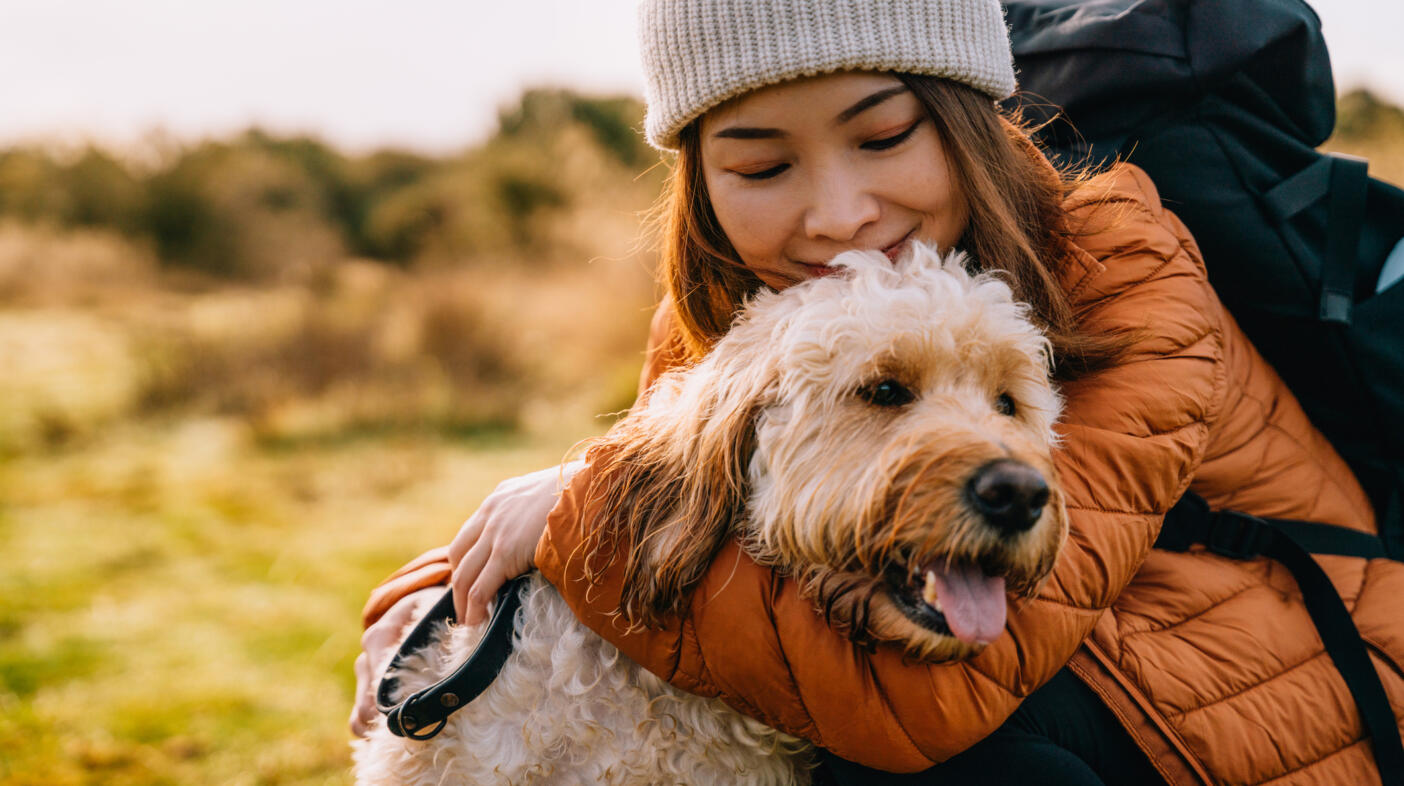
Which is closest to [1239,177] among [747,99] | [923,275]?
[923,275]

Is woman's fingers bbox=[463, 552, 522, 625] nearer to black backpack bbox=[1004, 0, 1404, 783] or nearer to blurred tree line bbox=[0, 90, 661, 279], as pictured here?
black backpack bbox=[1004, 0, 1404, 783]

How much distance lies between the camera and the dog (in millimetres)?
1625

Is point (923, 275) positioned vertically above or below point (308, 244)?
above

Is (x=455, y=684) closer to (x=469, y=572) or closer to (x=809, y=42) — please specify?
(x=469, y=572)

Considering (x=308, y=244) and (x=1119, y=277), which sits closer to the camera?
(x=1119, y=277)

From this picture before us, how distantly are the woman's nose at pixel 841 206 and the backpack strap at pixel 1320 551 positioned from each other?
41.8 inches

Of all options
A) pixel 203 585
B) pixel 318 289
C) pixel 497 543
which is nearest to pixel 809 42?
pixel 497 543

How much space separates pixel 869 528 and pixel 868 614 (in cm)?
23

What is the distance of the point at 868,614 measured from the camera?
1.75 m

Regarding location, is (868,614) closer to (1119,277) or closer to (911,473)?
(911,473)

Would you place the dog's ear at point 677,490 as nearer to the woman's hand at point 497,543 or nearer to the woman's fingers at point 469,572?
the woman's hand at point 497,543

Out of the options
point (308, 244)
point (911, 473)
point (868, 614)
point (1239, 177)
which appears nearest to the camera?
point (911, 473)

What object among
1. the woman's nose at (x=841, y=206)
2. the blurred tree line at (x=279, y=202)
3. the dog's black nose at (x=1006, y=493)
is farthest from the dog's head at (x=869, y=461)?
the blurred tree line at (x=279, y=202)

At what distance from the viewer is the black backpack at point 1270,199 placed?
2246mm
